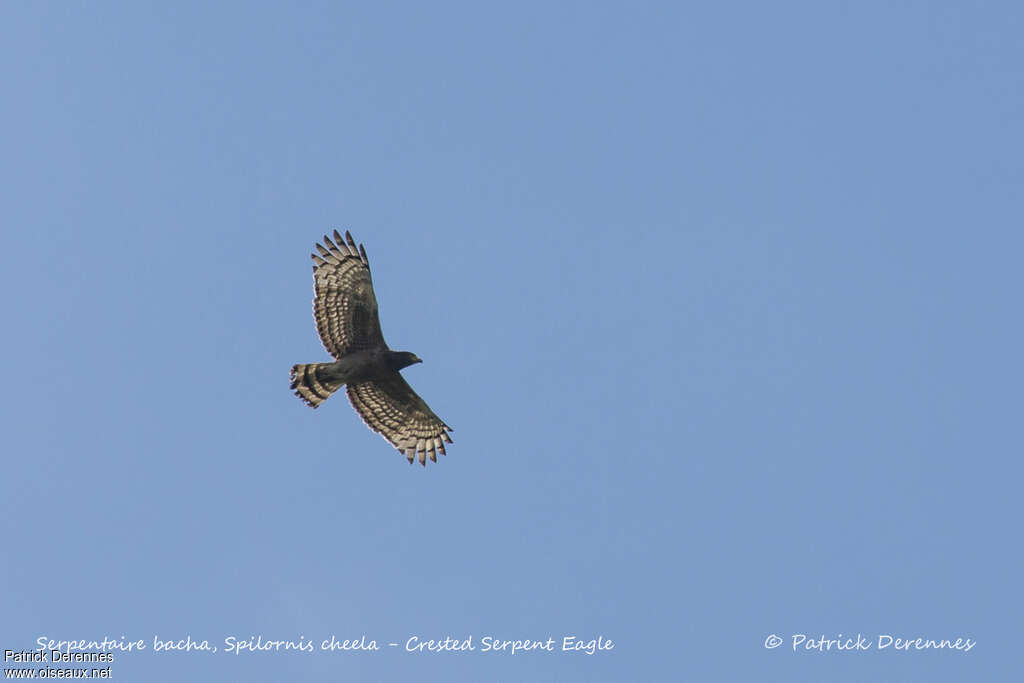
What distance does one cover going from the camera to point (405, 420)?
3123cm

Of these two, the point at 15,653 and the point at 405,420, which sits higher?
the point at 405,420

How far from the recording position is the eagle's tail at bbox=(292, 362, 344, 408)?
29.2 m

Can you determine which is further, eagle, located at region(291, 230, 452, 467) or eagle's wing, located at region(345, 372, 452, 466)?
eagle's wing, located at region(345, 372, 452, 466)

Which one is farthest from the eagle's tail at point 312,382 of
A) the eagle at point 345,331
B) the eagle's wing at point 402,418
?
the eagle's wing at point 402,418

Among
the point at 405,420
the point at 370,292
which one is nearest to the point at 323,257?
the point at 370,292

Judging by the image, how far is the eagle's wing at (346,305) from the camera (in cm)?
2972

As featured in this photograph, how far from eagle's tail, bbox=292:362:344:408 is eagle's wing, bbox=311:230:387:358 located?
54 centimetres

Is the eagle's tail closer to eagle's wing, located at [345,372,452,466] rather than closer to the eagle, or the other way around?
the eagle

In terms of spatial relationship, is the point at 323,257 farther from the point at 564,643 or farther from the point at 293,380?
the point at 564,643

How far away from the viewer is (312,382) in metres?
29.3

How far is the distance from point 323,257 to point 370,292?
4.05ft

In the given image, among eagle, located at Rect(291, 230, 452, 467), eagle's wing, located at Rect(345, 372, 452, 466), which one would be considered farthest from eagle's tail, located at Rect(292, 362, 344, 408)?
eagle's wing, located at Rect(345, 372, 452, 466)

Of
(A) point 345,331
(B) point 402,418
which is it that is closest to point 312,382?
(A) point 345,331

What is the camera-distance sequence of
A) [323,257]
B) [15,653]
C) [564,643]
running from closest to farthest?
[15,653]
[564,643]
[323,257]
